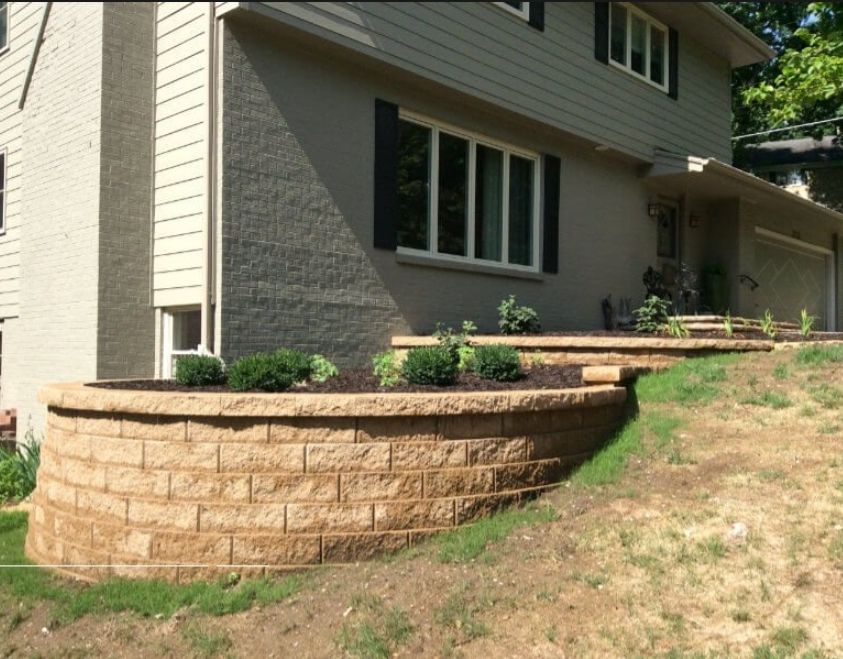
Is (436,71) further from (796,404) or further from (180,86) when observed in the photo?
(796,404)

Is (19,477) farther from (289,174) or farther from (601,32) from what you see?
(601,32)

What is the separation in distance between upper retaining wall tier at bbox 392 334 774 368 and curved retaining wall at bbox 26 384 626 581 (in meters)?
2.61

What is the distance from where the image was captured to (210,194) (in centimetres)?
727

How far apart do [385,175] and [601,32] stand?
16.5ft

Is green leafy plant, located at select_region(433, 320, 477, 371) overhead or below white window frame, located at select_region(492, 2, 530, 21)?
below

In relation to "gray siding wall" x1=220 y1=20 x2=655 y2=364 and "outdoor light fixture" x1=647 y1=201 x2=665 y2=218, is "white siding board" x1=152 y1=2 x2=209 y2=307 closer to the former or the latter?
"gray siding wall" x1=220 y1=20 x2=655 y2=364

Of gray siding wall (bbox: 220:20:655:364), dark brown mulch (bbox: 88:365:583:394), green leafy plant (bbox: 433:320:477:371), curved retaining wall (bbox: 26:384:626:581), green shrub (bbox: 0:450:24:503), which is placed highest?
gray siding wall (bbox: 220:20:655:364)

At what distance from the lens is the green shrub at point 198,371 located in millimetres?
6305

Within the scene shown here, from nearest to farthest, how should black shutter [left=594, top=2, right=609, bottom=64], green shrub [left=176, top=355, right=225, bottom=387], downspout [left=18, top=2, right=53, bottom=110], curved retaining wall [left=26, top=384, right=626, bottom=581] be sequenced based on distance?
curved retaining wall [left=26, top=384, right=626, bottom=581], green shrub [left=176, top=355, right=225, bottom=387], downspout [left=18, top=2, right=53, bottom=110], black shutter [left=594, top=2, right=609, bottom=64]

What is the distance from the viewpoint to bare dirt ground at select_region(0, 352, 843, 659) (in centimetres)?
388

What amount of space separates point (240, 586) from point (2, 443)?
5795 mm

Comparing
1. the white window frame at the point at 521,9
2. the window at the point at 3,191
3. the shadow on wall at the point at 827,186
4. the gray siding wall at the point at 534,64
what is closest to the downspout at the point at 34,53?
the window at the point at 3,191

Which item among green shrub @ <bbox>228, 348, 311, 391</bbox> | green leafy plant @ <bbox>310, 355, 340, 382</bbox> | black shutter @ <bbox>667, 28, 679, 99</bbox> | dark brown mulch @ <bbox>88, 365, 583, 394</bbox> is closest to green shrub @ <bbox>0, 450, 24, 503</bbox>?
dark brown mulch @ <bbox>88, 365, 583, 394</bbox>

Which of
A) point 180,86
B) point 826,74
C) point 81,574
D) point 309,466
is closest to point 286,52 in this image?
point 180,86
